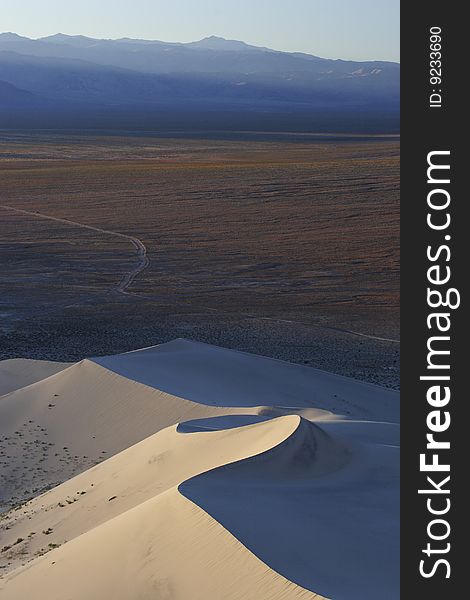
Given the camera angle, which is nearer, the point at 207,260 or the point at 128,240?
the point at 207,260

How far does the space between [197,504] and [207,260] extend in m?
24.0

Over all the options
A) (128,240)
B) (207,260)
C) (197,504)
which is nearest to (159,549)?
(197,504)

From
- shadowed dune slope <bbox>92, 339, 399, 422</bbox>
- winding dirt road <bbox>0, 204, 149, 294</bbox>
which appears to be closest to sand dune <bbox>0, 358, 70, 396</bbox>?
shadowed dune slope <bbox>92, 339, 399, 422</bbox>

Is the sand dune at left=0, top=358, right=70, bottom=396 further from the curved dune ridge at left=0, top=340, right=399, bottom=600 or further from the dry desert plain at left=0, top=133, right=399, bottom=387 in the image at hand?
the curved dune ridge at left=0, top=340, right=399, bottom=600

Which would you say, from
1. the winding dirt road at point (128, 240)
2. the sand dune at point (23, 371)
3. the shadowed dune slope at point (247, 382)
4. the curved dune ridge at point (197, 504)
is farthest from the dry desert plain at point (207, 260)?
the curved dune ridge at point (197, 504)

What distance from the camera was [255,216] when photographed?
1642 inches

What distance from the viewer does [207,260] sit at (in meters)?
33.9

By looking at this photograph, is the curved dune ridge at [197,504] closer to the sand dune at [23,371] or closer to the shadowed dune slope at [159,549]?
the shadowed dune slope at [159,549]

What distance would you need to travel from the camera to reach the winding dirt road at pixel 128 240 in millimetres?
31016

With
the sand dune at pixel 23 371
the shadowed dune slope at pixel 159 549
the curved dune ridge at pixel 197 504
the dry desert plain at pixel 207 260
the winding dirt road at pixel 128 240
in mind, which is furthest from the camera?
the winding dirt road at pixel 128 240

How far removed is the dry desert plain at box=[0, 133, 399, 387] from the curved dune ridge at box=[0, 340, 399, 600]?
6.19 meters

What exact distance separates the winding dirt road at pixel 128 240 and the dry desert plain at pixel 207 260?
0.27 feet

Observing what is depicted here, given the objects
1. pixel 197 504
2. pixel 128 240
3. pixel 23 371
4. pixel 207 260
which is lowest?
pixel 23 371

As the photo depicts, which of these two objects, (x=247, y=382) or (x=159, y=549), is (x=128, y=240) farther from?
(x=159, y=549)
